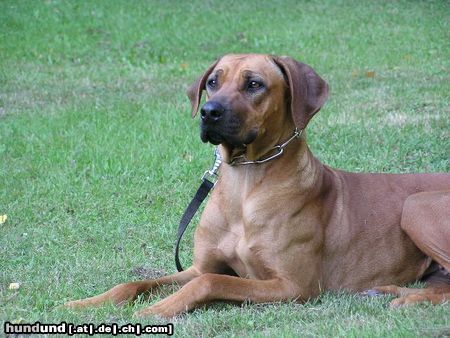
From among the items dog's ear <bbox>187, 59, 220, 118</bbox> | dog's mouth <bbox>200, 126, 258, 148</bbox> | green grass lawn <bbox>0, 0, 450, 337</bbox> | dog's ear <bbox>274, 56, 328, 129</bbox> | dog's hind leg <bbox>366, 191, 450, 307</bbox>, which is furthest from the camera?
dog's ear <bbox>187, 59, 220, 118</bbox>

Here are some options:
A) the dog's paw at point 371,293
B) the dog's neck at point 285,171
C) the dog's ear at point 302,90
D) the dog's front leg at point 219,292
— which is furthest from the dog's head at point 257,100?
the dog's paw at point 371,293

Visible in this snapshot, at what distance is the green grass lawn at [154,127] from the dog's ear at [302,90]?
3.57 ft

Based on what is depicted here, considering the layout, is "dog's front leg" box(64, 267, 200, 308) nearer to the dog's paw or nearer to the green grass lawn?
the green grass lawn

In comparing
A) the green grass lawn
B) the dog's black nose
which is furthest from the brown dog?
the green grass lawn

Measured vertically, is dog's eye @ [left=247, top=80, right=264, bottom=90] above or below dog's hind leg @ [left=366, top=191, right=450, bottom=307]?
above

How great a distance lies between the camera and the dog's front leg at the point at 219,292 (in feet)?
17.4

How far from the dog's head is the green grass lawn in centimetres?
97

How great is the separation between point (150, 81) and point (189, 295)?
8285mm

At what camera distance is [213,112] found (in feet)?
17.7

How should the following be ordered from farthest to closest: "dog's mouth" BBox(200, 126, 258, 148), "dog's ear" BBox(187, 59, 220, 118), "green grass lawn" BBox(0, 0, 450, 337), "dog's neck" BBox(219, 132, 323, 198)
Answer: "dog's ear" BBox(187, 59, 220, 118) → "dog's neck" BBox(219, 132, 323, 198) → "green grass lawn" BBox(0, 0, 450, 337) → "dog's mouth" BBox(200, 126, 258, 148)

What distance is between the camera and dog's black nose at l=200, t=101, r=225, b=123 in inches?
212

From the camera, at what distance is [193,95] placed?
617cm

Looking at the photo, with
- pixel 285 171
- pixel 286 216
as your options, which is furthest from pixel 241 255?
pixel 285 171

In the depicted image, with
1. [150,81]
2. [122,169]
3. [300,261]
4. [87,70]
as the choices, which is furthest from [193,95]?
[87,70]
